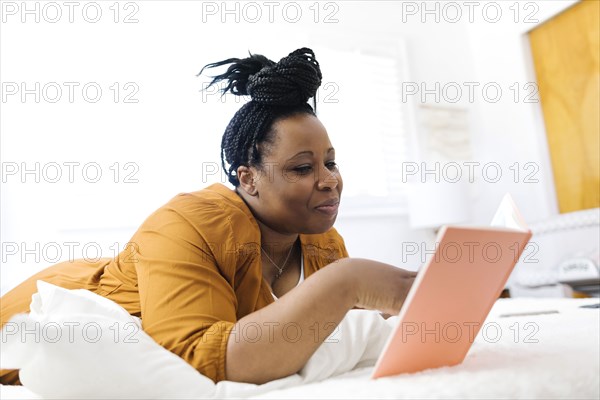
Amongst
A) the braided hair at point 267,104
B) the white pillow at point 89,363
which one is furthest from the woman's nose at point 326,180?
the white pillow at point 89,363

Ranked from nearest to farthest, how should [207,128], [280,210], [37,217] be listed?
[280,210] < [37,217] < [207,128]

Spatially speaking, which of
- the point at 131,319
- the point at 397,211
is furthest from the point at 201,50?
the point at 131,319

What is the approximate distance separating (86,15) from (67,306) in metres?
2.65

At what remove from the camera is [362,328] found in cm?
83

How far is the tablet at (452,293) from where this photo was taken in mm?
616

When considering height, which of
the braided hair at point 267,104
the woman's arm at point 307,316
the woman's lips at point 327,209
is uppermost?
the braided hair at point 267,104

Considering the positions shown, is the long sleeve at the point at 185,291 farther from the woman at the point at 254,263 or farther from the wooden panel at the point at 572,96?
the wooden panel at the point at 572,96

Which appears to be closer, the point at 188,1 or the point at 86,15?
the point at 86,15

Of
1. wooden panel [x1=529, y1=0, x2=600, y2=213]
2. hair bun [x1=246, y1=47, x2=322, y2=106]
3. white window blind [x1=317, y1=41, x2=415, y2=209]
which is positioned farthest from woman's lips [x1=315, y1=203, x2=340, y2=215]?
wooden panel [x1=529, y1=0, x2=600, y2=213]

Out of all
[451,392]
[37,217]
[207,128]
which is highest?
[207,128]

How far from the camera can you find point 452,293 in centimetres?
68

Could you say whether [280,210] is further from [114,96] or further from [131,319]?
[114,96]

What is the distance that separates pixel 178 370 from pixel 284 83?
71 cm

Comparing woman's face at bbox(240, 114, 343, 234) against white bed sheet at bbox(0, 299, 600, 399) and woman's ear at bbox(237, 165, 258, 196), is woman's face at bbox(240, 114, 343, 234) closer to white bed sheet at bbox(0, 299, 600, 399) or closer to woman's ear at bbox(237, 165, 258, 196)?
woman's ear at bbox(237, 165, 258, 196)
